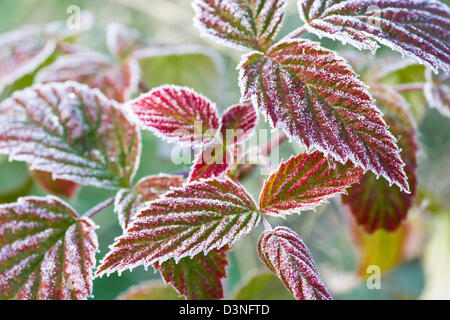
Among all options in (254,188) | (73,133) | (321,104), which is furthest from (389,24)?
(254,188)

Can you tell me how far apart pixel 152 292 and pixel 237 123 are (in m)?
0.25

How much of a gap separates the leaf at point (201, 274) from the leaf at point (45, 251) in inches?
3.0

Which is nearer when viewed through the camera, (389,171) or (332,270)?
(389,171)

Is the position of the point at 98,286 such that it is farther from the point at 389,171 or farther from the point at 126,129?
the point at 389,171

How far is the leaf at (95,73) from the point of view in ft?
2.05

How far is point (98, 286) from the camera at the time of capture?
2.95ft

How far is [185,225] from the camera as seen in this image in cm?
37

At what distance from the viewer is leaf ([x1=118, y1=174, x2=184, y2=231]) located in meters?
0.44

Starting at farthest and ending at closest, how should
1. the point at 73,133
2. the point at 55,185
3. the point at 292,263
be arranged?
the point at 55,185, the point at 73,133, the point at 292,263

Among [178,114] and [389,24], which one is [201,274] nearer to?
[178,114]
